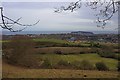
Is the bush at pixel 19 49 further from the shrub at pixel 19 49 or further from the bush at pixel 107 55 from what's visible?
the bush at pixel 107 55

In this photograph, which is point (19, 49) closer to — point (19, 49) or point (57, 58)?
point (19, 49)

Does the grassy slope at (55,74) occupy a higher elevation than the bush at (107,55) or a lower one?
lower

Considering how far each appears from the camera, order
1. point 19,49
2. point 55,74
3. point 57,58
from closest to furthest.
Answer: point 55,74 → point 19,49 → point 57,58

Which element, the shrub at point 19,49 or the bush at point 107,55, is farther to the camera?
the bush at point 107,55

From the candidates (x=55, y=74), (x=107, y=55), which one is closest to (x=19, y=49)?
(x=107, y=55)

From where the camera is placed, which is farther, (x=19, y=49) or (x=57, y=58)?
(x=57, y=58)

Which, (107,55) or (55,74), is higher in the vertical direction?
(107,55)

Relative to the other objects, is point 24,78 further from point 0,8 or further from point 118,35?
point 0,8

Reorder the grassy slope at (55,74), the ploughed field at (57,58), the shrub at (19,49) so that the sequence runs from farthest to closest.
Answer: the shrub at (19,49) < the ploughed field at (57,58) < the grassy slope at (55,74)

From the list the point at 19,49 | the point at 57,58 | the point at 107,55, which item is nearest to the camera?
the point at 19,49

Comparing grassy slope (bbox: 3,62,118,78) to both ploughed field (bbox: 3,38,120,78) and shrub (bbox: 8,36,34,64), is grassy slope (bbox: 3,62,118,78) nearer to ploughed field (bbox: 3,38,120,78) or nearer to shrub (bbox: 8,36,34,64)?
ploughed field (bbox: 3,38,120,78)

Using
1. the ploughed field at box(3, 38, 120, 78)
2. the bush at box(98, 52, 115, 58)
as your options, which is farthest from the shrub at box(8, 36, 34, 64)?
the bush at box(98, 52, 115, 58)

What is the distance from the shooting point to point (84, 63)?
3200 cm

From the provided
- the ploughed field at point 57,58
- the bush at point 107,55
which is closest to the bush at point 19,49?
the ploughed field at point 57,58
